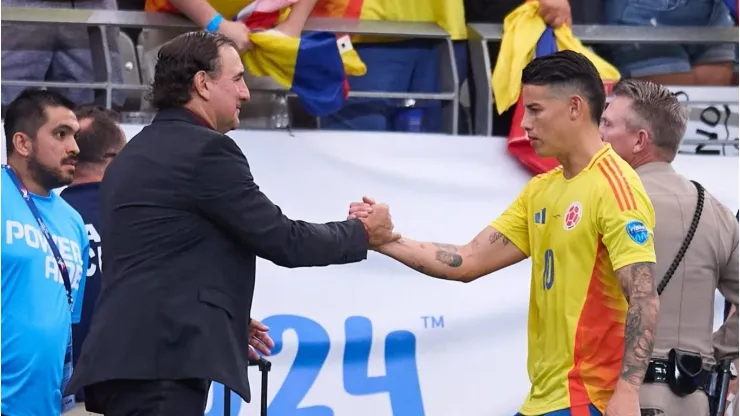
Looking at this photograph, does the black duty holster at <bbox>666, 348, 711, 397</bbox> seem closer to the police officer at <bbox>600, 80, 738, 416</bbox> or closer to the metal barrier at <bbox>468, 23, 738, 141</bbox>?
the police officer at <bbox>600, 80, 738, 416</bbox>

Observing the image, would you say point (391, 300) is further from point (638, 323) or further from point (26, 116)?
point (638, 323)

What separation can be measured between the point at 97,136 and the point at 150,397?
5.96ft

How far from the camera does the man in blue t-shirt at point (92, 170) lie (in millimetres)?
4973

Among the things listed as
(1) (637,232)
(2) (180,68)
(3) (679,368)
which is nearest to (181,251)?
(2) (180,68)

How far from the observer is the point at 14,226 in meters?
4.29

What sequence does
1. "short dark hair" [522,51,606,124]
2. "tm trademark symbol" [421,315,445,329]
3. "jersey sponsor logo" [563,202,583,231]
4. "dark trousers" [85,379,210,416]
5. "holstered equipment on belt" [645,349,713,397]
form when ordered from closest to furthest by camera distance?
1. "dark trousers" [85,379,210,416]
2. "jersey sponsor logo" [563,202,583,231]
3. "short dark hair" [522,51,606,124]
4. "holstered equipment on belt" [645,349,713,397]
5. "tm trademark symbol" [421,315,445,329]

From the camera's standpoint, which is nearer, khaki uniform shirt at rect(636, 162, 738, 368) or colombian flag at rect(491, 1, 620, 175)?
khaki uniform shirt at rect(636, 162, 738, 368)

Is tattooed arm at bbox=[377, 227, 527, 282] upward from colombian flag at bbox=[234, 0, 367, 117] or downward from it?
downward

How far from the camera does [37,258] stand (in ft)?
14.1

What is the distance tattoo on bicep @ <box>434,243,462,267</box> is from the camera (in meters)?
4.31

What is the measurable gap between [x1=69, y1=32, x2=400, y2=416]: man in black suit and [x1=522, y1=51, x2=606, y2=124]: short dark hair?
89 cm

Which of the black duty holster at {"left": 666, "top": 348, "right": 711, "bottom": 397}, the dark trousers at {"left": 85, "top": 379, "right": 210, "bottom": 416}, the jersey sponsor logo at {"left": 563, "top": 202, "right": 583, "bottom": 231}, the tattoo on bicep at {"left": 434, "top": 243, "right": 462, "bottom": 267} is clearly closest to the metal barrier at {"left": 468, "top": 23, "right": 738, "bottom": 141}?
the tattoo on bicep at {"left": 434, "top": 243, "right": 462, "bottom": 267}

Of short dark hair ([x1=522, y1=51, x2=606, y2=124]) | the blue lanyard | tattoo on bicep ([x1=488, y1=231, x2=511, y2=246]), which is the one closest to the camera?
short dark hair ([x1=522, y1=51, x2=606, y2=124])

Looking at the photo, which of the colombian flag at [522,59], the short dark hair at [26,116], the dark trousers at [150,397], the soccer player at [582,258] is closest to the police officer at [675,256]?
the soccer player at [582,258]
